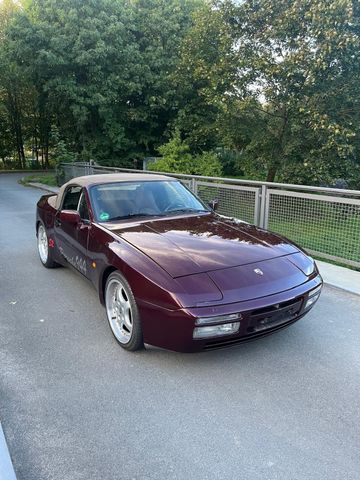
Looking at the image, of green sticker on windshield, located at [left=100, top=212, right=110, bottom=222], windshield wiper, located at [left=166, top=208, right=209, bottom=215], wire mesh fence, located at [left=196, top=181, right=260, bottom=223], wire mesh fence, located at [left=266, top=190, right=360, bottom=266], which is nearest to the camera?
green sticker on windshield, located at [left=100, top=212, right=110, bottom=222]

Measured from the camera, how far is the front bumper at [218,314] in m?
2.88

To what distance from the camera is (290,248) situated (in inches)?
150

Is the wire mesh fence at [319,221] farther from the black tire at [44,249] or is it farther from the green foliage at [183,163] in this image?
the green foliage at [183,163]

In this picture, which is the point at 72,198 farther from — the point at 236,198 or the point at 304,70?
the point at 304,70

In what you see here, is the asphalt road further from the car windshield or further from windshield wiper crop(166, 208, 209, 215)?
windshield wiper crop(166, 208, 209, 215)

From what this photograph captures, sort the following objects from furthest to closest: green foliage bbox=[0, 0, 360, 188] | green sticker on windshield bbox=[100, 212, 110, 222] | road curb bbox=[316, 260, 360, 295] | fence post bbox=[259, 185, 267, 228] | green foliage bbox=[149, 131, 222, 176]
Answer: green foliage bbox=[149, 131, 222, 176], green foliage bbox=[0, 0, 360, 188], fence post bbox=[259, 185, 267, 228], road curb bbox=[316, 260, 360, 295], green sticker on windshield bbox=[100, 212, 110, 222]

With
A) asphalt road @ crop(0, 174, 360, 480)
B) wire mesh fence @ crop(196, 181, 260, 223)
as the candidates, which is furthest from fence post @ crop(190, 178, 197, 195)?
asphalt road @ crop(0, 174, 360, 480)

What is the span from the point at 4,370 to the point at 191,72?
44.6 ft

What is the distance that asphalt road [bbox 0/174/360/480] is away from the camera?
2.27m

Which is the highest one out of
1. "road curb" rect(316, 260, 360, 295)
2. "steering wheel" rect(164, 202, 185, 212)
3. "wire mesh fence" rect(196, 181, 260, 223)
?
"steering wheel" rect(164, 202, 185, 212)

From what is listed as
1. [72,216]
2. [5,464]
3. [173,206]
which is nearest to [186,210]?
[173,206]

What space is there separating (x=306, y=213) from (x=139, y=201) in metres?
2.92

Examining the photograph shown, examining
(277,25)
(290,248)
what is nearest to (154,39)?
(277,25)

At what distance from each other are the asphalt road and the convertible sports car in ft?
1.06
